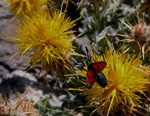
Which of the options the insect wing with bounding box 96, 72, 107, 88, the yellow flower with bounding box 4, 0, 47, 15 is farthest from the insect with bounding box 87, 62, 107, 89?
the yellow flower with bounding box 4, 0, 47, 15

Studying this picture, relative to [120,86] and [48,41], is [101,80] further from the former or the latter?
[48,41]

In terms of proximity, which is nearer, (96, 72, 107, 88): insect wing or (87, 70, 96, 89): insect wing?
(87, 70, 96, 89): insect wing

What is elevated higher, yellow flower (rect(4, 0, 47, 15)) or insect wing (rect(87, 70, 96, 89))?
yellow flower (rect(4, 0, 47, 15))

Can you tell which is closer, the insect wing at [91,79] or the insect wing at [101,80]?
the insect wing at [91,79]

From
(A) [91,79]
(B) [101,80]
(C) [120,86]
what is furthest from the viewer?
Answer: (C) [120,86]

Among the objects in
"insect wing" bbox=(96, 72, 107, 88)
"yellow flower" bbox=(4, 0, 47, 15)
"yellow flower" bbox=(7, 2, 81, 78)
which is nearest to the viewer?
"insect wing" bbox=(96, 72, 107, 88)

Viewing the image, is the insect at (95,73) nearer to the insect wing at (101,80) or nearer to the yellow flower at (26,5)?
the insect wing at (101,80)

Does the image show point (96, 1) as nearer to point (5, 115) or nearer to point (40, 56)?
point (40, 56)

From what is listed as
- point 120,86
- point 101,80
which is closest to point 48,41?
point 101,80

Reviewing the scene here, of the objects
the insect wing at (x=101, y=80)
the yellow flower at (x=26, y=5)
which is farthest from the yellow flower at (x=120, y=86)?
the yellow flower at (x=26, y=5)

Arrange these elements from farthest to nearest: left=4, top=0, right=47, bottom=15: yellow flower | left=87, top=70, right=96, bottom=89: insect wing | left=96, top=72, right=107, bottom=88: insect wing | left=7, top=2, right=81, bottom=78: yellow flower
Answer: left=4, top=0, right=47, bottom=15: yellow flower
left=7, top=2, right=81, bottom=78: yellow flower
left=96, top=72, right=107, bottom=88: insect wing
left=87, top=70, right=96, bottom=89: insect wing

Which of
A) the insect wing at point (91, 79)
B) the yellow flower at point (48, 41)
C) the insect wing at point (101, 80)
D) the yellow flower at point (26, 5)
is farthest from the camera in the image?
the yellow flower at point (26, 5)

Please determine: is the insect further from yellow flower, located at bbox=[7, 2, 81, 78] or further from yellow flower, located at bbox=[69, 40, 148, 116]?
yellow flower, located at bbox=[7, 2, 81, 78]
